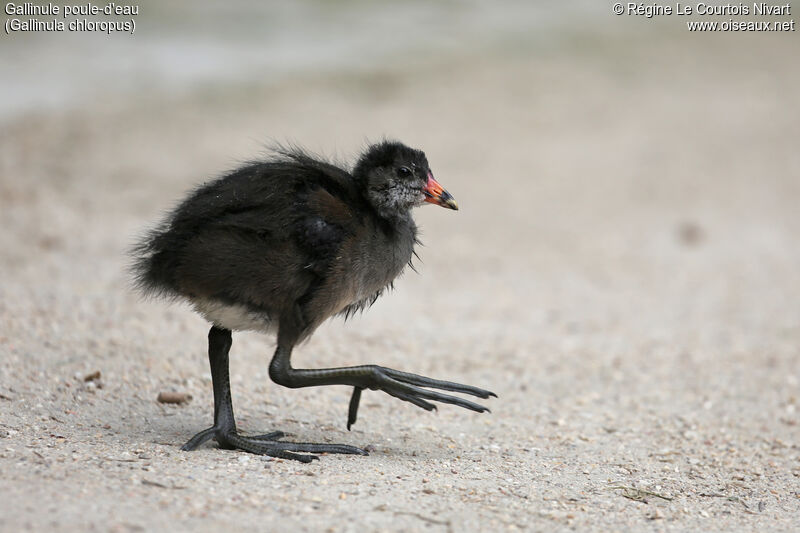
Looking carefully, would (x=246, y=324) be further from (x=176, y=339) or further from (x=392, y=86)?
(x=392, y=86)

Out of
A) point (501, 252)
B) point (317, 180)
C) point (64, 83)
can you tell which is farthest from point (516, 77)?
point (317, 180)

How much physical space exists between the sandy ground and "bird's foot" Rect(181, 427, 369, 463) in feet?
0.29

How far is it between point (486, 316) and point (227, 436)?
422 cm

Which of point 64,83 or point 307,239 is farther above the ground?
point 64,83

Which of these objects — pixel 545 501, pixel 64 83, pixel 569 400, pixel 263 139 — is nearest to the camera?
pixel 545 501

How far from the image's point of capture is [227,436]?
4449mm

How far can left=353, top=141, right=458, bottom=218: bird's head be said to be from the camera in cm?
464

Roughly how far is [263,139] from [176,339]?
6.16 meters

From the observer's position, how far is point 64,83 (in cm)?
1369

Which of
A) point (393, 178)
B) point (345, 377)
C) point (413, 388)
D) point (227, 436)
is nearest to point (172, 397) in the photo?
point (227, 436)

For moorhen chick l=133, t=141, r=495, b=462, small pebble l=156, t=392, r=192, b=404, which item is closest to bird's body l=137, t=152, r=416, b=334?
moorhen chick l=133, t=141, r=495, b=462

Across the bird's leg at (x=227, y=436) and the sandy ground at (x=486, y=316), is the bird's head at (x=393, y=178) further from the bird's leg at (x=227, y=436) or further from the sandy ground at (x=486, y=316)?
the sandy ground at (x=486, y=316)

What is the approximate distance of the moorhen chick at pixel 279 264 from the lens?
4.23 metres

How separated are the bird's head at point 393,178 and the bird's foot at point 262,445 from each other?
118 centimetres
